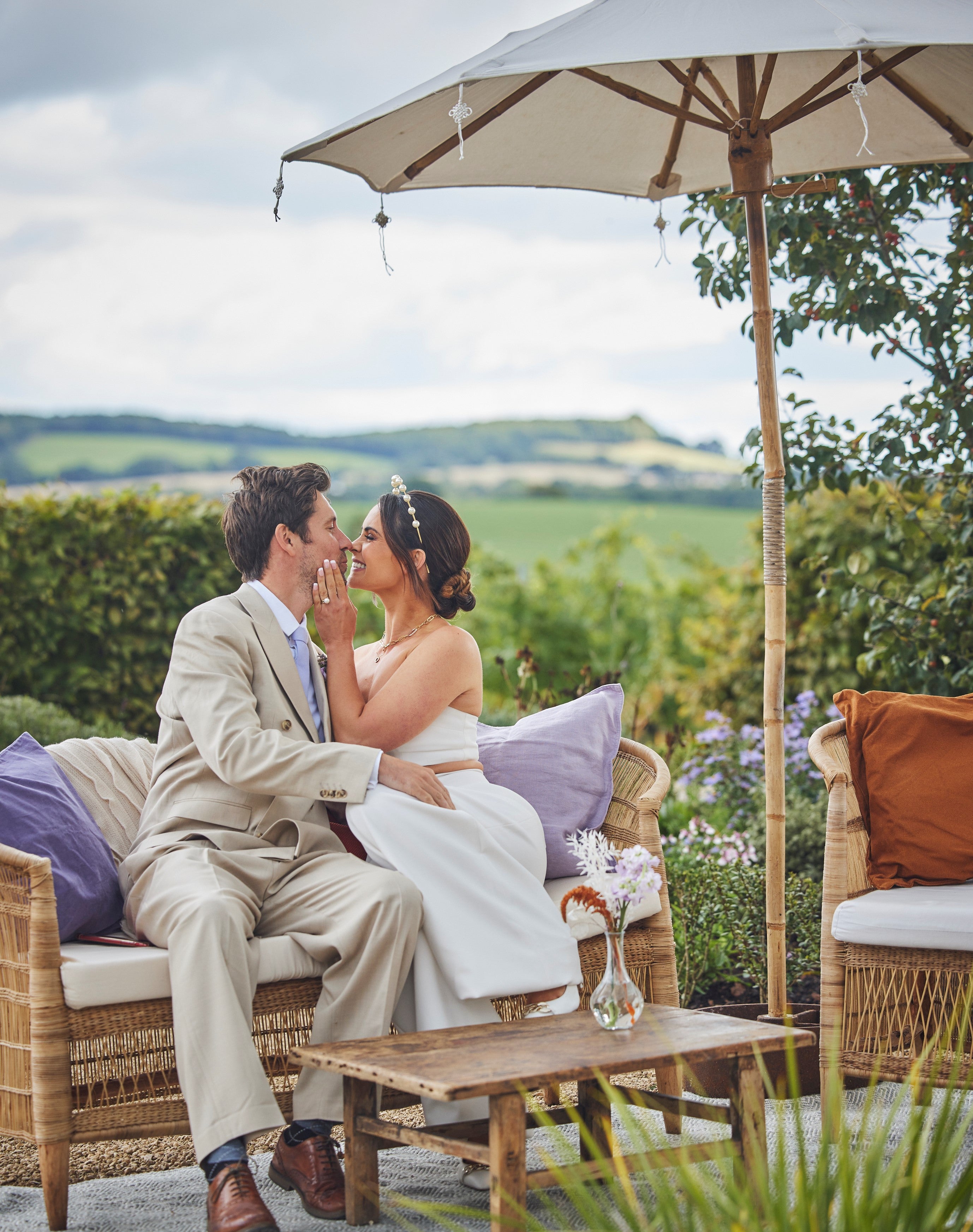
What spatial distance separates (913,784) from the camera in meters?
3.08

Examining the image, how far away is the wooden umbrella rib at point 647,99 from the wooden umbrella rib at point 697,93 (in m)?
0.01

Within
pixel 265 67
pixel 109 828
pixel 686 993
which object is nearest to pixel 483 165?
pixel 109 828

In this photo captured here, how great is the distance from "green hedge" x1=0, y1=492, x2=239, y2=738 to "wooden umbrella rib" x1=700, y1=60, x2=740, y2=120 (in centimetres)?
307

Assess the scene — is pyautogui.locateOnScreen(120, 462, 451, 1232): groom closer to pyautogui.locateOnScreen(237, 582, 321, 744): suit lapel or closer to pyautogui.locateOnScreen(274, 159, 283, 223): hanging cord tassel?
pyautogui.locateOnScreen(237, 582, 321, 744): suit lapel

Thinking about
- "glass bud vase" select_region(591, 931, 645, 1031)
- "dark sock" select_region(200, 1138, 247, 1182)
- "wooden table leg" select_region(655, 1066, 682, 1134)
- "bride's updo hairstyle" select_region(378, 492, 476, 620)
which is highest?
"bride's updo hairstyle" select_region(378, 492, 476, 620)

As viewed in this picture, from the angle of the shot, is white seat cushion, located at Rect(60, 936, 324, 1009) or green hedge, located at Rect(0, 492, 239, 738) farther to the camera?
green hedge, located at Rect(0, 492, 239, 738)

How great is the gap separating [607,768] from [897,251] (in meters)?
2.17

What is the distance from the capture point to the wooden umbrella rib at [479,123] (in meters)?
3.27

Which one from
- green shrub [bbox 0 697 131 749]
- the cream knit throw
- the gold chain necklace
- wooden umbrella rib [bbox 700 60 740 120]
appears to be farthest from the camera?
green shrub [bbox 0 697 131 749]

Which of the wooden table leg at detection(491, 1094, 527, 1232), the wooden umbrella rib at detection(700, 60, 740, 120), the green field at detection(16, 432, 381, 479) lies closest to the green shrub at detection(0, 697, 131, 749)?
the wooden table leg at detection(491, 1094, 527, 1232)

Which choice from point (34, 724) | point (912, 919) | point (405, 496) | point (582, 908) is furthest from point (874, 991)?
point (34, 724)

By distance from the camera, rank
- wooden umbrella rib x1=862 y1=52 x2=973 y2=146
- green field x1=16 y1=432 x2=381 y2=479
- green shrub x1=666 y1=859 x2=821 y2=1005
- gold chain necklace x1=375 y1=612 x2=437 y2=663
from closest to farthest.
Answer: gold chain necklace x1=375 y1=612 x2=437 y2=663 → wooden umbrella rib x1=862 y1=52 x2=973 y2=146 → green shrub x1=666 y1=859 x2=821 y2=1005 → green field x1=16 y1=432 x2=381 y2=479

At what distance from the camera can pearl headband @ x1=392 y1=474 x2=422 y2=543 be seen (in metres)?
3.14

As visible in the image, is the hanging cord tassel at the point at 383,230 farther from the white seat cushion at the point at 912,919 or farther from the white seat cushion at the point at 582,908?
the white seat cushion at the point at 912,919
